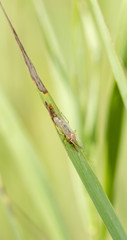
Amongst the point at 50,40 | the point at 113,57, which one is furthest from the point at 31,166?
the point at 113,57

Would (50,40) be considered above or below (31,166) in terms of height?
above

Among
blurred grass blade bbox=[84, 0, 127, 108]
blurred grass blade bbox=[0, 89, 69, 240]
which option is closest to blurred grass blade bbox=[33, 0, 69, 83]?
blurred grass blade bbox=[0, 89, 69, 240]

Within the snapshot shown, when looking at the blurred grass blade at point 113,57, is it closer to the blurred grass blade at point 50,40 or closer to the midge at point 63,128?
the midge at point 63,128

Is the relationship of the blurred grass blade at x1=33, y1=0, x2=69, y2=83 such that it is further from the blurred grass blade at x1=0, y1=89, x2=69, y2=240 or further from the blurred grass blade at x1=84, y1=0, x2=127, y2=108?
the blurred grass blade at x1=84, y1=0, x2=127, y2=108

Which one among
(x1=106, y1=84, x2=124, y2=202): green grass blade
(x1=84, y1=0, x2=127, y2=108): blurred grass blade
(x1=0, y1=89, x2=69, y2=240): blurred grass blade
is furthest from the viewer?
(x1=0, y1=89, x2=69, y2=240): blurred grass blade

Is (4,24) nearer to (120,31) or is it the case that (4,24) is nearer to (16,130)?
(16,130)

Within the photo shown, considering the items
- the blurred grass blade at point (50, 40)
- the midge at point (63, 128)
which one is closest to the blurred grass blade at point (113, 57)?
the midge at point (63, 128)

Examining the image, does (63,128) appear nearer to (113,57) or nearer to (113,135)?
(113,57)
